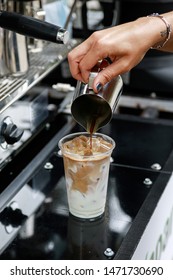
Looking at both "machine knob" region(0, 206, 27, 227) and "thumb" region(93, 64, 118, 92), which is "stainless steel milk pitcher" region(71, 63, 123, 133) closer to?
"thumb" region(93, 64, 118, 92)

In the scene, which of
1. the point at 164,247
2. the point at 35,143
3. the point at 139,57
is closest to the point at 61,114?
the point at 35,143

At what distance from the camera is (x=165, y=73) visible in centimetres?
166

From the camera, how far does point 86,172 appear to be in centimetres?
97

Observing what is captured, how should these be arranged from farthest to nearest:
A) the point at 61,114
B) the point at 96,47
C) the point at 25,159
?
1. the point at 61,114
2. the point at 25,159
3. the point at 96,47

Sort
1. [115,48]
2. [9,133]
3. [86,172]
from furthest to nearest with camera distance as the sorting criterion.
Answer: [9,133] < [86,172] < [115,48]

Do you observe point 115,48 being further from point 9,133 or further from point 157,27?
point 9,133

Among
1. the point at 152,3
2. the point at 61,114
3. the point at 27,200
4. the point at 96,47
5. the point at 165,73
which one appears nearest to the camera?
the point at 96,47

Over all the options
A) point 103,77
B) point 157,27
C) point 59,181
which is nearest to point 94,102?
point 103,77

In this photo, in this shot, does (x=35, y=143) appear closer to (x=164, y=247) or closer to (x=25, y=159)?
(x=25, y=159)

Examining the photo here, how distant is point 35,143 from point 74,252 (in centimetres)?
43

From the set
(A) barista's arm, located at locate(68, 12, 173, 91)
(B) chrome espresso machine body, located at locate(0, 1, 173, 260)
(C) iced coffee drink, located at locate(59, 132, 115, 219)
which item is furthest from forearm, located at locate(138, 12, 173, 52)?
(B) chrome espresso machine body, located at locate(0, 1, 173, 260)

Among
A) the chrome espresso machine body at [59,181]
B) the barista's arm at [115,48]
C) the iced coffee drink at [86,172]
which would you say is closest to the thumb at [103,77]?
the barista's arm at [115,48]

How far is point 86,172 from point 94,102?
0.46ft

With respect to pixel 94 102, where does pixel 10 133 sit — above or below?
below
